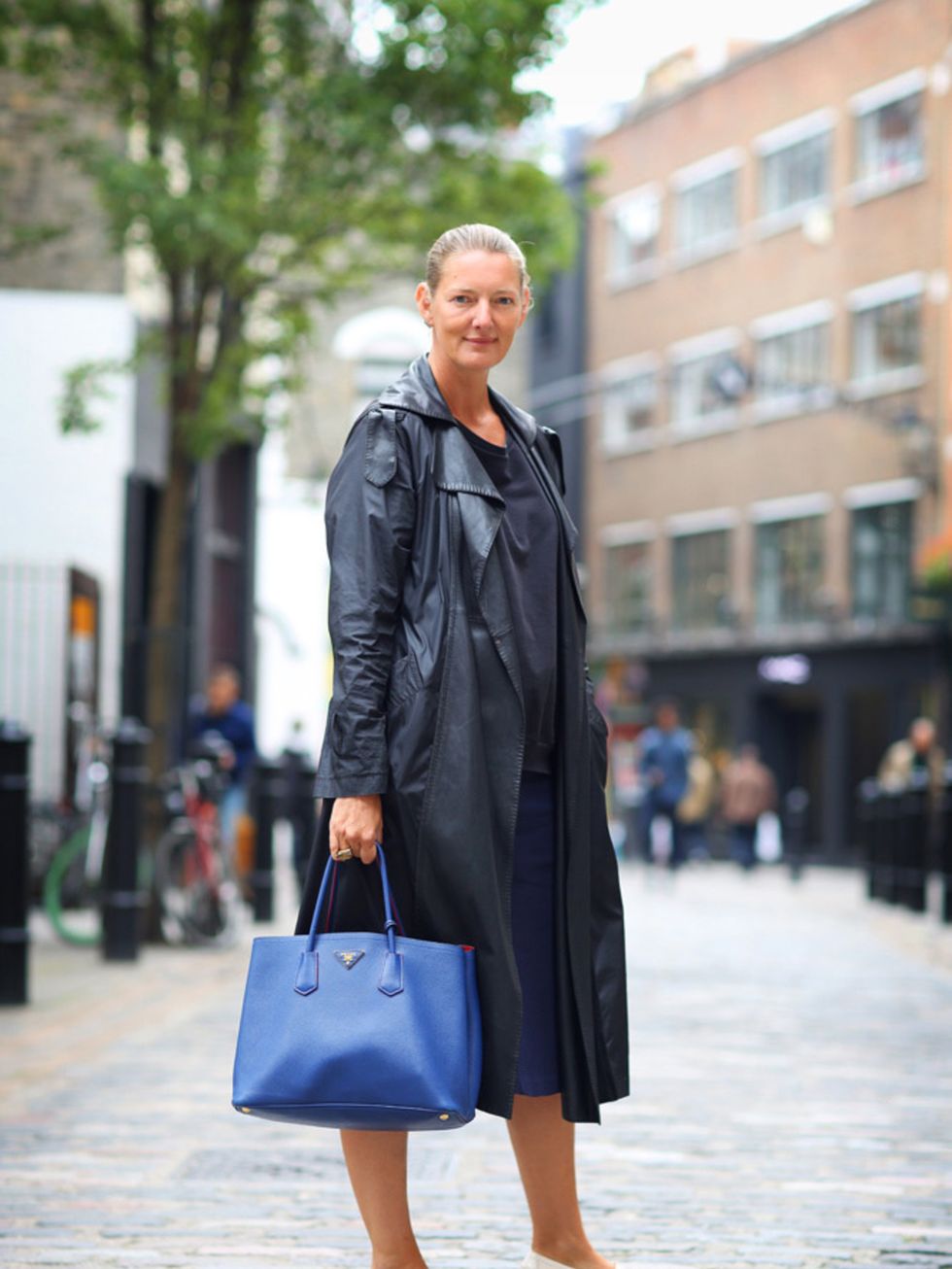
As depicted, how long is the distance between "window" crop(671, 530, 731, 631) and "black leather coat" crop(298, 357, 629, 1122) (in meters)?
38.3

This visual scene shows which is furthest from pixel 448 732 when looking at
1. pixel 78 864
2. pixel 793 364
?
pixel 793 364

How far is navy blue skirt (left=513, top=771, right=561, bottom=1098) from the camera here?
3.95 meters

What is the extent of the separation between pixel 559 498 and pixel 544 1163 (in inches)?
45.5

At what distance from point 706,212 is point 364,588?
40.8 m

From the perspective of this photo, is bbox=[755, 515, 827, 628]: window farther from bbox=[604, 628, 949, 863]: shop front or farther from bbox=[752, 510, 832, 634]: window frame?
bbox=[604, 628, 949, 863]: shop front

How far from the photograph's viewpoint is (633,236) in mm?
46156

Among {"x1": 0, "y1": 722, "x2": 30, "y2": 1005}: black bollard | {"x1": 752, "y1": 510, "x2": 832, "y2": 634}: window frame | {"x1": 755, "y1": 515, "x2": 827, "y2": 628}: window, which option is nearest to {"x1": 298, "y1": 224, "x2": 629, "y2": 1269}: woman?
{"x1": 0, "y1": 722, "x2": 30, "y2": 1005}: black bollard

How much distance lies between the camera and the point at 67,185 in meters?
20.4

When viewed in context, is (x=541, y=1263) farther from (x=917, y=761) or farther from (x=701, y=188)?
(x=701, y=188)

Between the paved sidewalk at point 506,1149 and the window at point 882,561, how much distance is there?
26510 millimetres

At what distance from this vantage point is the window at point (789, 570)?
39656 mm

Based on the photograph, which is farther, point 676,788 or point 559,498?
point 676,788

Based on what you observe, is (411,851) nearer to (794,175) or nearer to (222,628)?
(222,628)

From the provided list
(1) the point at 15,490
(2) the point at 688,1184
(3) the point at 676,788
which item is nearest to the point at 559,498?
(2) the point at 688,1184
